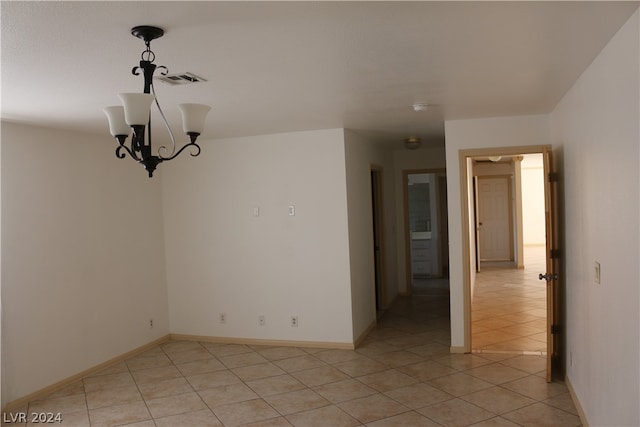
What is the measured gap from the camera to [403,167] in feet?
26.1

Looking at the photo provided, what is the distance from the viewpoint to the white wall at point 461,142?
187 inches

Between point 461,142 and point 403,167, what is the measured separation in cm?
306

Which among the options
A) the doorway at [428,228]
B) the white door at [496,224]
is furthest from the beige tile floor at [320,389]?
the white door at [496,224]

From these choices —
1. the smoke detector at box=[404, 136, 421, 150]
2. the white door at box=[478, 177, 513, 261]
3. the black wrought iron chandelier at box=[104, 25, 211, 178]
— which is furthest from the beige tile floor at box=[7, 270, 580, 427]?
the white door at box=[478, 177, 513, 261]

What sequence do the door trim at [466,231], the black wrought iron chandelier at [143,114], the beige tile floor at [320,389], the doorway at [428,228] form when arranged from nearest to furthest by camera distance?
the black wrought iron chandelier at [143,114] → the beige tile floor at [320,389] → the door trim at [466,231] → the doorway at [428,228]

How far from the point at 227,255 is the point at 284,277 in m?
0.74

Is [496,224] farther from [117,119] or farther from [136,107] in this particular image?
[136,107]

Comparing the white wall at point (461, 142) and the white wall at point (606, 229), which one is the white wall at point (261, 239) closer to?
the white wall at point (461, 142)

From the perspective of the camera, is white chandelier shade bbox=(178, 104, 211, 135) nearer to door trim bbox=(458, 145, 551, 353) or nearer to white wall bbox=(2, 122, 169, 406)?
white wall bbox=(2, 122, 169, 406)

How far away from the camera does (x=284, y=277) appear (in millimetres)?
5551

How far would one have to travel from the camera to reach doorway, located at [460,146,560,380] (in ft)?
13.8

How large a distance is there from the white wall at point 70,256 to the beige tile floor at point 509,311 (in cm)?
369

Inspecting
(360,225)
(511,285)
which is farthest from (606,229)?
(511,285)

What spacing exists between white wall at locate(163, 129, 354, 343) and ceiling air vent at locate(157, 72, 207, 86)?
7.93 ft
